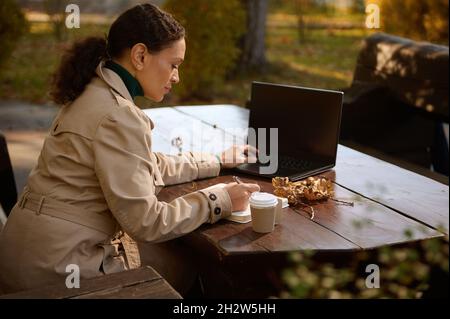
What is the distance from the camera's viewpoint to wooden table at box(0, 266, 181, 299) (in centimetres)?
168

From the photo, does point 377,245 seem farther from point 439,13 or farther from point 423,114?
point 439,13

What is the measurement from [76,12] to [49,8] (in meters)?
7.62

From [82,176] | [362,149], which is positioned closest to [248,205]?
[82,176]

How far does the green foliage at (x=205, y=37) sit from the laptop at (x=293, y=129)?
4881 millimetres

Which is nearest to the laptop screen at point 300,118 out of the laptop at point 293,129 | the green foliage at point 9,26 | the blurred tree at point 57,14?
the laptop at point 293,129

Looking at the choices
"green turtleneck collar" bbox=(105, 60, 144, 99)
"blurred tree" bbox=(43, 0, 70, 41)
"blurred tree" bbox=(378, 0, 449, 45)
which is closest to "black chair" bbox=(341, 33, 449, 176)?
"green turtleneck collar" bbox=(105, 60, 144, 99)

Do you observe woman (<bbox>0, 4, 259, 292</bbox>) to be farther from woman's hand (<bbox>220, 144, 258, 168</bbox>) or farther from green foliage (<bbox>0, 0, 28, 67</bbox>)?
green foliage (<bbox>0, 0, 28, 67</bbox>)

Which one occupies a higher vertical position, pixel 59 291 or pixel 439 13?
pixel 439 13

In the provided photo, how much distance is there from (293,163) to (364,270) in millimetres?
736

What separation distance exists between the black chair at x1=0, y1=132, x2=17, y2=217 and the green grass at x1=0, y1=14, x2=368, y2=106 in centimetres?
455

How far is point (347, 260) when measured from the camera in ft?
7.03

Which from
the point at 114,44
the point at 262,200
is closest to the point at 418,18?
the point at 114,44

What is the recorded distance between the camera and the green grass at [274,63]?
8.73 meters

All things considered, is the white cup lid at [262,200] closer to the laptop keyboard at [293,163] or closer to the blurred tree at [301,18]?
the laptop keyboard at [293,163]
